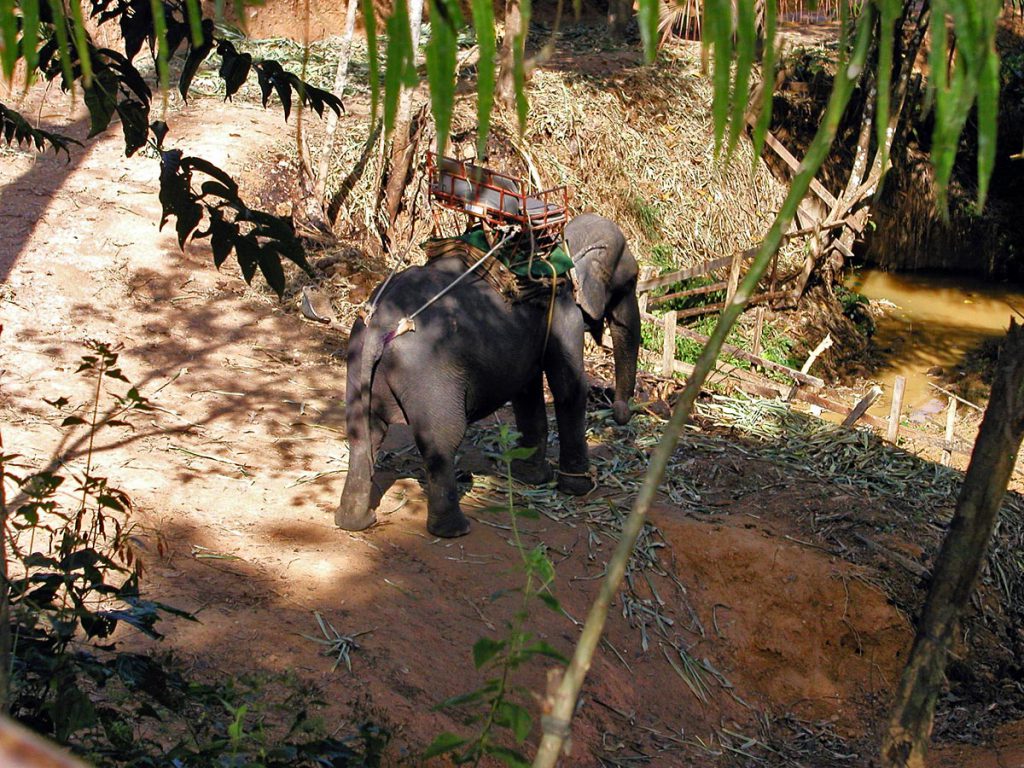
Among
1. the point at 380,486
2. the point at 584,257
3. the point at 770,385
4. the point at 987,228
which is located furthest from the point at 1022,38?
the point at 380,486

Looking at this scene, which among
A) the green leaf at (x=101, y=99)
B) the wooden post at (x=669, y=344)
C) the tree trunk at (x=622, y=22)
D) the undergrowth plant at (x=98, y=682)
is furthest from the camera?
the tree trunk at (x=622, y=22)

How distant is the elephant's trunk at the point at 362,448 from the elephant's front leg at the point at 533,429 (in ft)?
4.14

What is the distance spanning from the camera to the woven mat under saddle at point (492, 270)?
5.88m

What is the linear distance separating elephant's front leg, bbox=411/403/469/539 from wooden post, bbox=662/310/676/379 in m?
5.74

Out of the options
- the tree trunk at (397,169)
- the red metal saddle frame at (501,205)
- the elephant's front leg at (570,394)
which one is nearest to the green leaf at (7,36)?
the red metal saddle frame at (501,205)

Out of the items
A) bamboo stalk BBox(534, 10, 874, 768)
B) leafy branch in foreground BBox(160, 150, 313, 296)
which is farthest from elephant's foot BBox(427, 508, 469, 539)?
bamboo stalk BBox(534, 10, 874, 768)

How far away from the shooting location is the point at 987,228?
55.8ft

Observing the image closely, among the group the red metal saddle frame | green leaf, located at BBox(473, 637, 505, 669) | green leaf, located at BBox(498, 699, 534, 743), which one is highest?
the red metal saddle frame

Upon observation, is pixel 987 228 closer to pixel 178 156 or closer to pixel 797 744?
pixel 797 744

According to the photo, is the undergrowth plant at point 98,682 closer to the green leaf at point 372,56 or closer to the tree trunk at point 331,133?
the green leaf at point 372,56

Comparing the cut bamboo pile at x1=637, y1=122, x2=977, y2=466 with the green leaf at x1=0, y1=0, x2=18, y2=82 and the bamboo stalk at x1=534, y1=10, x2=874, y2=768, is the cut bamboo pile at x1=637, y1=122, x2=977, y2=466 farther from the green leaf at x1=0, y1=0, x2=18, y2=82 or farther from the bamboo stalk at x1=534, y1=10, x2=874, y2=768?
the green leaf at x1=0, y1=0, x2=18, y2=82

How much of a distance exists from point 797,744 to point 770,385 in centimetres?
648

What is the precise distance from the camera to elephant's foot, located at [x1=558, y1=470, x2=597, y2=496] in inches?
270

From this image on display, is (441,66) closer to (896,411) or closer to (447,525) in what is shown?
(447,525)
